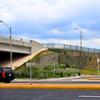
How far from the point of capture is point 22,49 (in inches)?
3312

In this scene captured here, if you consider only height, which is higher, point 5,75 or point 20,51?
point 20,51

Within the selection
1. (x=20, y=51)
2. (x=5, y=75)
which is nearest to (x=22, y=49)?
(x=20, y=51)

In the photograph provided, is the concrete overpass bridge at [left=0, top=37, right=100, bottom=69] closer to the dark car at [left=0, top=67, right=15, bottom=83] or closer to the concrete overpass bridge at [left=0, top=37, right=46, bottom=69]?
the concrete overpass bridge at [left=0, top=37, right=46, bottom=69]

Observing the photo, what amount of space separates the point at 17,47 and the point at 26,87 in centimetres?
5632

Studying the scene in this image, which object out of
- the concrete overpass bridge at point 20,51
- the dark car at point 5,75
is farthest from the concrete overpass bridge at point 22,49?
the dark car at point 5,75

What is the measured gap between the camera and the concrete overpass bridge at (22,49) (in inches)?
3072

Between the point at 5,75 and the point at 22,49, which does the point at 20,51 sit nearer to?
the point at 22,49

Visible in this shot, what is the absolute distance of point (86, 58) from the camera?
94875mm

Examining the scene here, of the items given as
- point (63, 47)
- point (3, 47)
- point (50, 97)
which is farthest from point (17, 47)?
point (50, 97)

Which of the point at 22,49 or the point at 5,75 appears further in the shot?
the point at 22,49

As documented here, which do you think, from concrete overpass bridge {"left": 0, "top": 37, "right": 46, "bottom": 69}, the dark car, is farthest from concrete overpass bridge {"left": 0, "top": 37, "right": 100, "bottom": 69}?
the dark car

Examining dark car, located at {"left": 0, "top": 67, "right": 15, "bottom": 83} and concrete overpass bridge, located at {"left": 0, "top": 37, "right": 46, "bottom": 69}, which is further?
concrete overpass bridge, located at {"left": 0, "top": 37, "right": 46, "bottom": 69}

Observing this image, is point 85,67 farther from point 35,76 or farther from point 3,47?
point 35,76

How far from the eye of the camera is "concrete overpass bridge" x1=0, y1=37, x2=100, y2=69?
3072 inches
